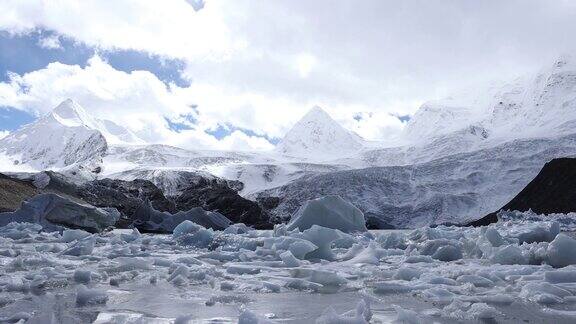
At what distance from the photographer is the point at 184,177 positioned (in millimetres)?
149875

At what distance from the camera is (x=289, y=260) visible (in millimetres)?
10414

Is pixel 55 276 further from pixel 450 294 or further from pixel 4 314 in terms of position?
pixel 450 294

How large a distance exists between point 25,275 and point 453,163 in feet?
469

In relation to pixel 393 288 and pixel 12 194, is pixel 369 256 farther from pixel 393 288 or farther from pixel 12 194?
pixel 12 194

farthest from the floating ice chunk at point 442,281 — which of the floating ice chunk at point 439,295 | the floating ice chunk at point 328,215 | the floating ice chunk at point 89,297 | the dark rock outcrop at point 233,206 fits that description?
the dark rock outcrop at point 233,206

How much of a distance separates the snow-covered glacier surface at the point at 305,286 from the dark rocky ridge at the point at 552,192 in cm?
4913

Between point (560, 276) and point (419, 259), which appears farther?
point (419, 259)

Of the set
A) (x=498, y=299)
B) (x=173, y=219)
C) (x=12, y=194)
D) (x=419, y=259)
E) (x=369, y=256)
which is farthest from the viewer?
(x=12, y=194)

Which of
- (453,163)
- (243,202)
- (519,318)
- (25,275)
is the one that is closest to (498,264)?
(519,318)

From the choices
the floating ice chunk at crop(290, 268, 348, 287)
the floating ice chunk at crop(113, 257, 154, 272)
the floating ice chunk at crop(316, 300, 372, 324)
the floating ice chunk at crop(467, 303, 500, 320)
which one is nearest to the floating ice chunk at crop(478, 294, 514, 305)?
the floating ice chunk at crop(467, 303, 500, 320)

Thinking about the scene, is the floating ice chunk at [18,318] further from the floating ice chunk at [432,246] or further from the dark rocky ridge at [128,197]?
the dark rocky ridge at [128,197]

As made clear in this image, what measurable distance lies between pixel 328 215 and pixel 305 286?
12124 millimetres

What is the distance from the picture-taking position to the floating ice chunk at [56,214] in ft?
87.2

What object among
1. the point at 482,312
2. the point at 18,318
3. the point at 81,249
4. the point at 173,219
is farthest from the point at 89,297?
the point at 173,219
